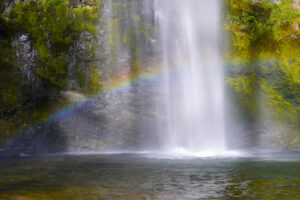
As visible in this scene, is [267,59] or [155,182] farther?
[267,59]

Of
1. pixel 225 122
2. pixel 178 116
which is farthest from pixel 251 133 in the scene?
pixel 178 116

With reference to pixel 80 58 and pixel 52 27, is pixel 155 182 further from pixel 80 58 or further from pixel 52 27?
pixel 52 27

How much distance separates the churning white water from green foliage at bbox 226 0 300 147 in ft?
2.67

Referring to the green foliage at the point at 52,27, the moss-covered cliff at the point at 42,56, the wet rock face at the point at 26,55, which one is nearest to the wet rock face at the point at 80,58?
the moss-covered cliff at the point at 42,56

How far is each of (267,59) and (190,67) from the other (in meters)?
3.41

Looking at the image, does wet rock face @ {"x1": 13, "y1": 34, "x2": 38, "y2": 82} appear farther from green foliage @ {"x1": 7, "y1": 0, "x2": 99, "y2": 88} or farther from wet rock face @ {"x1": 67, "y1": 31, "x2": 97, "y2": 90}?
wet rock face @ {"x1": 67, "y1": 31, "x2": 97, "y2": 90}

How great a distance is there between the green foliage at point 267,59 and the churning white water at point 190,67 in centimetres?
81

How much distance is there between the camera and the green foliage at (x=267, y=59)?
12445 millimetres

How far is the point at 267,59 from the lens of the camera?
1260 cm

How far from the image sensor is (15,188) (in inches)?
190

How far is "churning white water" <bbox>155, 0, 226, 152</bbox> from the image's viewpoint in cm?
1240

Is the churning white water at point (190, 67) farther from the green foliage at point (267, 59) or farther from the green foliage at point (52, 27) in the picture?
the green foliage at point (52, 27)

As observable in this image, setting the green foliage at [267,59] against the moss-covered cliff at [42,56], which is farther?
the green foliage at [267,59]

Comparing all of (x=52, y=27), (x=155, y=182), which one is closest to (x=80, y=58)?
(x=52, y=27)
